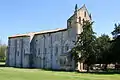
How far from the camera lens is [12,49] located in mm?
89188

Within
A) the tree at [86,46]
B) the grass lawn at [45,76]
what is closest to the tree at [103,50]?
the tree at [86,46]

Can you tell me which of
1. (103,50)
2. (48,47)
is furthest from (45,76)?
(48,47)

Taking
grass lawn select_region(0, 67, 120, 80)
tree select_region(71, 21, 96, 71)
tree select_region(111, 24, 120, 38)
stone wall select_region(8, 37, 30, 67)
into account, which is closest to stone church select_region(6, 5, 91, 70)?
stone wall select_region(8, 37, 30, 67)

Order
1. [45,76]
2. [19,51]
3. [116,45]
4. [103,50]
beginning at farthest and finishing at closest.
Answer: [19,51]
[103,50]
[116,45]
[45,76]

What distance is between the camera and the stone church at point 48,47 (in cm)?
7113

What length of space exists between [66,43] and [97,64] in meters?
9.75

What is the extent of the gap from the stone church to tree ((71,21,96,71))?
394 centimetres

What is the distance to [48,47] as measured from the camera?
257 feet

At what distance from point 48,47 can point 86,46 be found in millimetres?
17420

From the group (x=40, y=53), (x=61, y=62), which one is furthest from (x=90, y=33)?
(x=40, y=53)

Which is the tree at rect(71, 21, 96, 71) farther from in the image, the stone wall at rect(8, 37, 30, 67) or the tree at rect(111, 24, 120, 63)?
the stone wall at rect(8, 37, 30, 67)

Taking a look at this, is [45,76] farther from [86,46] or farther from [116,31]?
[116,31]

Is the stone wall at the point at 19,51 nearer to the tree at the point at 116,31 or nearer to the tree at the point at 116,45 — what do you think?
the tree at the point at 116,31

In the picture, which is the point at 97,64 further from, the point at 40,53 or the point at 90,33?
the point at 40,53
